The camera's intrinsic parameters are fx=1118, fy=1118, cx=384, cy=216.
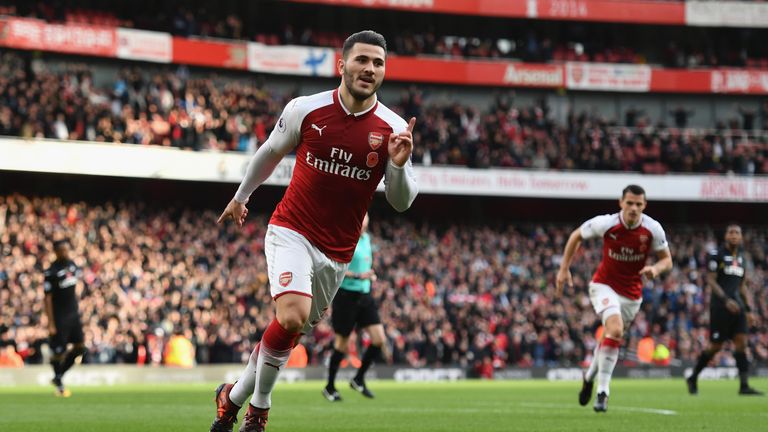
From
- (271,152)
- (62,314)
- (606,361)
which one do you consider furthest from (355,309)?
(271,152)

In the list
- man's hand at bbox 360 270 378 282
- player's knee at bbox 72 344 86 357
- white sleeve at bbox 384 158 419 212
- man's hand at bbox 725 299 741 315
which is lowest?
player's knee at bbox 72 344 86 357

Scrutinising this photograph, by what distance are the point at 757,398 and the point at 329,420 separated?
795 centimetres

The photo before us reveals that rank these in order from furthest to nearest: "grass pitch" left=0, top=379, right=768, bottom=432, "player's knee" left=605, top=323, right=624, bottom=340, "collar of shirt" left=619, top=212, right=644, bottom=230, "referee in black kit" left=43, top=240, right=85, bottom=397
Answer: "referee in black kit" left=43, top=240, right=85, bottom=397, "collar of shirt" left=619, top=212, right=644, bottom=230, "player's knee" left=605, top=323, right=624, bottom=340, "grass pitch" left=0, top=379, right=768, bottom=432

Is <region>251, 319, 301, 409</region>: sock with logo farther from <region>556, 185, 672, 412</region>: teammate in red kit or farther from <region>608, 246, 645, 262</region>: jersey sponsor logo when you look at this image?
<region>608, 246, 645, 262</region>: jersey sponsor logo

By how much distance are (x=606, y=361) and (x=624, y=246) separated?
1469 millimetres

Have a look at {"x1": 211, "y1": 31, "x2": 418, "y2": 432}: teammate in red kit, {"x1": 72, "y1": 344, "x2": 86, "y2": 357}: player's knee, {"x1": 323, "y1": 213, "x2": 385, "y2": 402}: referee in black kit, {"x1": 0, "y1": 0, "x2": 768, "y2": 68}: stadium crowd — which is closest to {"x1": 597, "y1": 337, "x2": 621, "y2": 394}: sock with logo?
{"x1": 323, "y1": 213, "x2": 385, "y2": 402}: referee in black kit

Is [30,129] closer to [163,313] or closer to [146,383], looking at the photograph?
[163,313]

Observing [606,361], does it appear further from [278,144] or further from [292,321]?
[278,144]

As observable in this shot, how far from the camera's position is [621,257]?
44.4 feet

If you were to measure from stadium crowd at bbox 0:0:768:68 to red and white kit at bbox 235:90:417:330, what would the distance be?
32.6 meters

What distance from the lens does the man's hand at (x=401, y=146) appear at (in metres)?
7.35

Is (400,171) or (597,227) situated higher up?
(400,171)

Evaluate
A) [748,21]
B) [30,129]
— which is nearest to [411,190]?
[30,129]

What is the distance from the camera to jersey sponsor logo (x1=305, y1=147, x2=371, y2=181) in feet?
25.3
